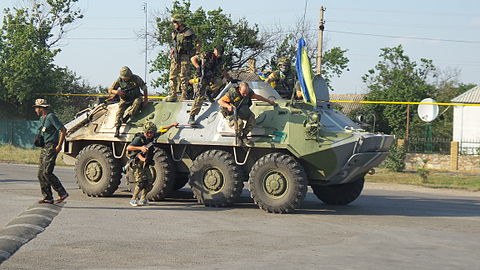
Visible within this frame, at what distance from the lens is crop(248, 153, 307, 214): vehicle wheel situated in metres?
12.5

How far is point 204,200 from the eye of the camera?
13461mm

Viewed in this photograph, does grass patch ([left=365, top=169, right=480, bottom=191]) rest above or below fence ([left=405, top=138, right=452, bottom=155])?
below

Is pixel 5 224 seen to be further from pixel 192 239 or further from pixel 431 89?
pixel 431 89

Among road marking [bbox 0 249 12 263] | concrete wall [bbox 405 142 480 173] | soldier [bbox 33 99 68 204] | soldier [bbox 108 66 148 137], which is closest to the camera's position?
road marking [bbox 0 249 12 263]

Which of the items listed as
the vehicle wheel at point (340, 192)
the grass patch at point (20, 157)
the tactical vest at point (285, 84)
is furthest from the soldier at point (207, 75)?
the grass patch at point (20, 157)


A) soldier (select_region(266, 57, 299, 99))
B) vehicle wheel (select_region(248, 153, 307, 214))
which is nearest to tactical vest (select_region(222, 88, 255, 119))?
vehicle wheel (select_region(248, 153, 307, 214))

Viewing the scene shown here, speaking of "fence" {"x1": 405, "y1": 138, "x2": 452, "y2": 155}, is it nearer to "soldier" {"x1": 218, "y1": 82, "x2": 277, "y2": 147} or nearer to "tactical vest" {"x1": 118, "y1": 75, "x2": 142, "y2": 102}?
"tactical vest" {"x1": 118, "y1": 75, "x2": 142, "y2": 102}

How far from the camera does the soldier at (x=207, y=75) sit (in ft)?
45.8

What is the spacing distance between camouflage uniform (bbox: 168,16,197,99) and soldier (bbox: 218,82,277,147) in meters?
2.12

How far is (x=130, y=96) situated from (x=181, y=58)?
139cm

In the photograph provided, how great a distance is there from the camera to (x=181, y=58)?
1520 centimetres

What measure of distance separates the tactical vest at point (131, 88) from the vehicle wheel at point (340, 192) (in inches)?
155

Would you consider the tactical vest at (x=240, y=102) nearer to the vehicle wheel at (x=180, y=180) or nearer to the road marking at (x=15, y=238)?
the vehicle wheel at (x=180, y=180)

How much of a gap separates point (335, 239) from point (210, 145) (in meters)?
4.01
